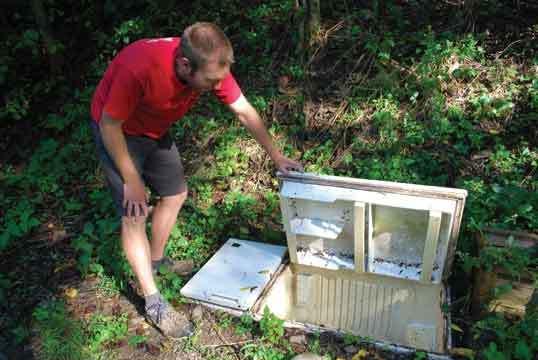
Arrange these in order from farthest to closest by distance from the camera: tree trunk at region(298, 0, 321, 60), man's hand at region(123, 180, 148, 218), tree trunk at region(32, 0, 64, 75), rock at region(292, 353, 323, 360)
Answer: tree trunk at region(32, 0, 64, 75) → tree trunk at region(298, 0, 321, 60) → rock at region(292, 353, 323, 360) → man's hand at region(123, 180, 148, 218)

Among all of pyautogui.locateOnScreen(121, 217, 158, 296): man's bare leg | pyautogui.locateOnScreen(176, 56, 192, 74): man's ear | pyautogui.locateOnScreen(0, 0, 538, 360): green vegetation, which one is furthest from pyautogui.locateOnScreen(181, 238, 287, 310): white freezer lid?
pyautogui.locateOnScreen(176, 56, 192, 74): man's ear

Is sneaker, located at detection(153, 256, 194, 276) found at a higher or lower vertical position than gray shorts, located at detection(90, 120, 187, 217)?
lower

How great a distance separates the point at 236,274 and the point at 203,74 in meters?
1.63

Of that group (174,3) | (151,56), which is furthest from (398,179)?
(174,3)

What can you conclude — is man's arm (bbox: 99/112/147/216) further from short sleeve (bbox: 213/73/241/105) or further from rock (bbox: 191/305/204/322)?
→ rock (bbox: 191/305/204/322)

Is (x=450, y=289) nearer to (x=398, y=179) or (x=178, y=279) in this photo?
(x=398, y=179)

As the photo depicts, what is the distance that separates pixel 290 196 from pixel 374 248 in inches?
29.1

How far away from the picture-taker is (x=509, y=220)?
326cm

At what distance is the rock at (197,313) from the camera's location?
3261mm

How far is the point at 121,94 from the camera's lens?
2.43 meters

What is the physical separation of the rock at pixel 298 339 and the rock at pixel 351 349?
254mm

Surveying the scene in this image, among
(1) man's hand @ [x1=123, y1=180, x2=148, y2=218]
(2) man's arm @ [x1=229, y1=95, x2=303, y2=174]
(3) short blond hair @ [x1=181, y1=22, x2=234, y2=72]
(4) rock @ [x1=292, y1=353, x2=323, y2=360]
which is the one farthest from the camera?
(2) man's arm @ [x1=229, y1=95, x2=303, y2=174]

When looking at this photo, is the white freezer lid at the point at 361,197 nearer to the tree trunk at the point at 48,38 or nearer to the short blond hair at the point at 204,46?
the short blond hair at the point at 204,46

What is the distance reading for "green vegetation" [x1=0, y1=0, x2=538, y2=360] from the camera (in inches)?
132
